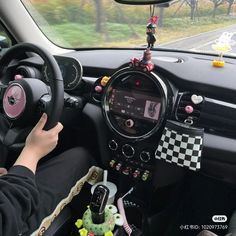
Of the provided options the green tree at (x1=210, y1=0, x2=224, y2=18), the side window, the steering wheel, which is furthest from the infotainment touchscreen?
the side window

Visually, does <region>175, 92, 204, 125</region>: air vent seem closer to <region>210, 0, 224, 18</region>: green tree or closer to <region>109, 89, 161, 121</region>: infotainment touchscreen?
<region>109, 89, 161, 121</region>: infotainment touchscreen

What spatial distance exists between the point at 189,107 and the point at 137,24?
0.90 metres

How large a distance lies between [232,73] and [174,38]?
614 millimetres

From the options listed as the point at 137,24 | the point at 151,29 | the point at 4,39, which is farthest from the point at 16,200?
the point at 4,39

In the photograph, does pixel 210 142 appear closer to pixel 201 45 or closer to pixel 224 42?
pixel 224 42

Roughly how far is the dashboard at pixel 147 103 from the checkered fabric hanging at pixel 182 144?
6cm

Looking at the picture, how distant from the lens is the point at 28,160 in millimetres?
1286

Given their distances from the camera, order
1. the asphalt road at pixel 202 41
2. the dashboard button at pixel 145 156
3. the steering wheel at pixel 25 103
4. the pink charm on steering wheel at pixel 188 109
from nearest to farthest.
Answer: the steering wheel at pixel 25 103 < the pink charm on steering wheel at pixel 188 109 < the dashboard button at pixel 145 156 < the asphalt road at pixel 202 41

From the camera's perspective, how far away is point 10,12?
2258mm

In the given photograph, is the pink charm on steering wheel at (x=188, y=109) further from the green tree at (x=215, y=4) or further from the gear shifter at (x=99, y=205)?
the green tree at (x=215, y=4)

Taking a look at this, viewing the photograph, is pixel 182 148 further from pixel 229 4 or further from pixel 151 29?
pixel 229 4

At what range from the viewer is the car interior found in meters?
1.47

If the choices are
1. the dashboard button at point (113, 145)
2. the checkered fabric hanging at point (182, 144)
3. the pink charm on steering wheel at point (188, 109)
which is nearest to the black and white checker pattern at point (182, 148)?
the checkered fabric hanging at point (182, 144)

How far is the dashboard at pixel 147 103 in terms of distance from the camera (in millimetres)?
1527
